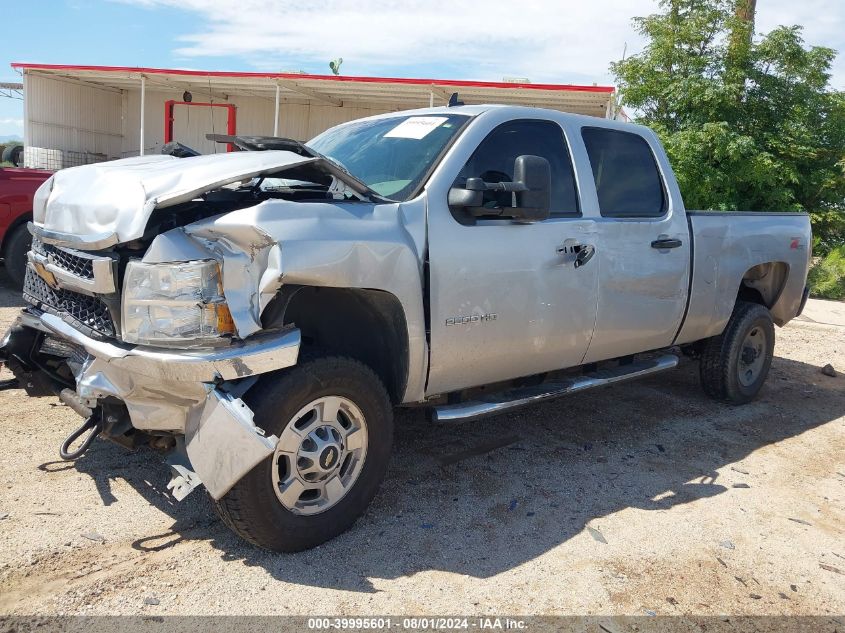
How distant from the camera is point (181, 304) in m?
2.74

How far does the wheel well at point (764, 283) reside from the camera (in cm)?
583

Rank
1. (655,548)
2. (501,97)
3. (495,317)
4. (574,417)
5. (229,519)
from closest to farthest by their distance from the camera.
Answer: (229,519), (655,548), (495,317), (574,417), (501,97)

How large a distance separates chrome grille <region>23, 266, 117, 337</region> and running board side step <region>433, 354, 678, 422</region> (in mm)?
1618

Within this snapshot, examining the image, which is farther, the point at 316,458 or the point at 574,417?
the point at 574,417

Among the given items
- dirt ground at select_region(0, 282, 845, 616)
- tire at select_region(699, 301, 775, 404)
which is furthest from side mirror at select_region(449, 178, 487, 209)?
tire at select_region(699, 301, 775, 404)

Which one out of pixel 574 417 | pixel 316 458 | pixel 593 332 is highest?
pixel 593 332

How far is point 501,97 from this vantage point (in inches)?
692

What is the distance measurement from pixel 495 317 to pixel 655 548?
4.44 feet

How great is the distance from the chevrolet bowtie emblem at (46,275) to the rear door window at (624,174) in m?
3.05

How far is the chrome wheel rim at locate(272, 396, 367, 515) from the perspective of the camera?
301 cm

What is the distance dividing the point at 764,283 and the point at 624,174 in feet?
6.91

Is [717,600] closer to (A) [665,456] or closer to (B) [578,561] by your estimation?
(B) [578,561]

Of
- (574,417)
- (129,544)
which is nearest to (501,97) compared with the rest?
(574,417)

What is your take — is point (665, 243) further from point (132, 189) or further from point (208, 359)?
point (132, 189)
